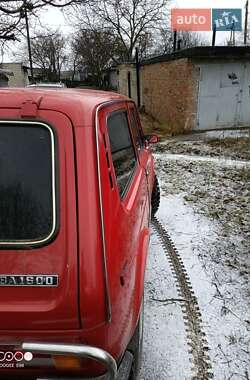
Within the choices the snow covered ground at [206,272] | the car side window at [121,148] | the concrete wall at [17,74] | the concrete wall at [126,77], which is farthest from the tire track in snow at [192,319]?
the concrete wall at [17,74]

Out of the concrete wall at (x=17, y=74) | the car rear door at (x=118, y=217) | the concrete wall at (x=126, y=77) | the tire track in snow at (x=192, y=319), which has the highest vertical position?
the concrete wall at (x=17, y=74)

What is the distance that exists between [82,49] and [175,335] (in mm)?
42603

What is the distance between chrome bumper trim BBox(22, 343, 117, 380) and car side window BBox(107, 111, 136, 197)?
35.5 inches

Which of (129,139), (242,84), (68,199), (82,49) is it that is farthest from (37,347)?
(82,49)

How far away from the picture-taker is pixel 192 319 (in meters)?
3.08

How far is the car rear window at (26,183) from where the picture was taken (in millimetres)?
1529

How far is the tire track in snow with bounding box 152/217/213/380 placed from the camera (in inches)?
101

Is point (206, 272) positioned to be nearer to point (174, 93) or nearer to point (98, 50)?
point (174, 93)

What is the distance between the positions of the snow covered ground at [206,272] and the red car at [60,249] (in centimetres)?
111

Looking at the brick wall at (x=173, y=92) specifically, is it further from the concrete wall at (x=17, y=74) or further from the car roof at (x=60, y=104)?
the concrete wall at (x=17, y=74)

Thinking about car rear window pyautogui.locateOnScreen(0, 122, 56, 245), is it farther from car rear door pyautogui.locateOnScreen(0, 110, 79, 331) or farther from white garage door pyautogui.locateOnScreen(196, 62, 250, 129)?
white garage door pyautogui.locateOnScreen(196, 62, 250, 129)

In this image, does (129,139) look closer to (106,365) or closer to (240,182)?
(106,365)

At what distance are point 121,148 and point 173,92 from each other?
45.8 feet

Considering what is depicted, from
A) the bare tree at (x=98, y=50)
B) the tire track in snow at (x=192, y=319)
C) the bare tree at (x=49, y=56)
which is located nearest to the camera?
the tire track in snow at (x=192, y=319)
